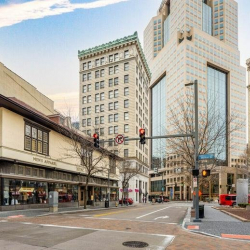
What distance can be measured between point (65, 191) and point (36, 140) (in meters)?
8.71

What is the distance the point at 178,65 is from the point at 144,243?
130 meters

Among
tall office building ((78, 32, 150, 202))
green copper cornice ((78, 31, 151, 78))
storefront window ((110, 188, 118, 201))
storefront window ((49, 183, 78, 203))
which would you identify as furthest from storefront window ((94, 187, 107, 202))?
green copper cornice ((78, 31, 151, 78))

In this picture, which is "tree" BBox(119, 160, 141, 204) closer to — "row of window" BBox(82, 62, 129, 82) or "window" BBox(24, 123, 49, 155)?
"window" BBox(24, 123, 49, 155)

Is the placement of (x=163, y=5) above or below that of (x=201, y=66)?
above

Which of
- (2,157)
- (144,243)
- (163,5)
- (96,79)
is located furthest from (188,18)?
(144,243)

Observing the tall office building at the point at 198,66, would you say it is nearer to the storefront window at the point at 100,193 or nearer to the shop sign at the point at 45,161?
the storefront window at the point at 100,193

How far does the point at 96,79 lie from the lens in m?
84.2

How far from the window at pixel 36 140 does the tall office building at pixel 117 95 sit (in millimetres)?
40974

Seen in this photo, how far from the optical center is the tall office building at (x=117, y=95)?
76.7 meters

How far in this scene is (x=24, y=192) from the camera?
27.7 meters

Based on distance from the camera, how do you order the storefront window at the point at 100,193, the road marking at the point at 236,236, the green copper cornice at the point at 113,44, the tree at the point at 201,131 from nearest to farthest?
the road marking at the point at 236,236, the tree at the point at 201,131, the storefront window at the point at 100,193, the green copper cornice at the point at 113,44

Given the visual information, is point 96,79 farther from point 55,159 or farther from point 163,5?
point 163,5

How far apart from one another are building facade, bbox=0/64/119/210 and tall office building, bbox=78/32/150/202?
34.7 m

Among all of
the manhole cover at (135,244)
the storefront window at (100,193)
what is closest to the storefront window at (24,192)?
the storefront window at (100,193)
